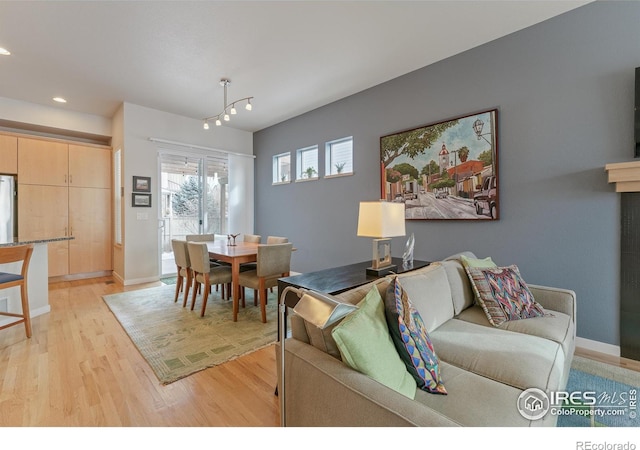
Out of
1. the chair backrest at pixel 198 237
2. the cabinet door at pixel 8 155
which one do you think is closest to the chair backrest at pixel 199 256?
the chair backrest at pixel 198 237

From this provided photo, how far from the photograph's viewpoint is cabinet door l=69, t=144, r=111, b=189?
4738mm

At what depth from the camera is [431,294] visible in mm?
1799

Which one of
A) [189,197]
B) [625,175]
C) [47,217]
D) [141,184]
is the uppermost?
[141,184]

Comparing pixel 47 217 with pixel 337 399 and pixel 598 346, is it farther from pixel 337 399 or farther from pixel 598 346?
pixel 598 346

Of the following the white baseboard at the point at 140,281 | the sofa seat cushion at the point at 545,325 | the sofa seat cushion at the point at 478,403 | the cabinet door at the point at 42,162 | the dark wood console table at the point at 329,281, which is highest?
the cabinet door at the point at 42,162

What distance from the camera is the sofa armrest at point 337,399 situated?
850 mm

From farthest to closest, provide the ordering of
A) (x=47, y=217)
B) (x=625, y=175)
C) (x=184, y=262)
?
(x=47, y=217) → (x=184, y=262) → (x=625, y=175)

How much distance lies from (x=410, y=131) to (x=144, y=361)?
351 centimetres

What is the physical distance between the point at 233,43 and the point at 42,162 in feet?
12.8

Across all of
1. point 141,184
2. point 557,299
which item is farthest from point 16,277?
point 557,299

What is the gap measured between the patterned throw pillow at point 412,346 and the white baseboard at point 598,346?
213 cm

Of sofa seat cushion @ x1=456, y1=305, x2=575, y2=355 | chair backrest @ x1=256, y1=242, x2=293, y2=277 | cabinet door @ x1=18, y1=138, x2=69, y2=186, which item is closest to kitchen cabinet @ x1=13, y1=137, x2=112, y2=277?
cabinet door @ x1=18, y1=138, x2=69, y2=186

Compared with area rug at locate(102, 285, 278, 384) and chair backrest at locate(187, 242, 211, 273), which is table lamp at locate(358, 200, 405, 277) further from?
chair backrest at locate(187, 242, 211, 273)

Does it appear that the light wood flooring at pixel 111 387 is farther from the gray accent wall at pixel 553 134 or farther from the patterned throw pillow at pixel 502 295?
the gray accent wall at pixel 553 134
